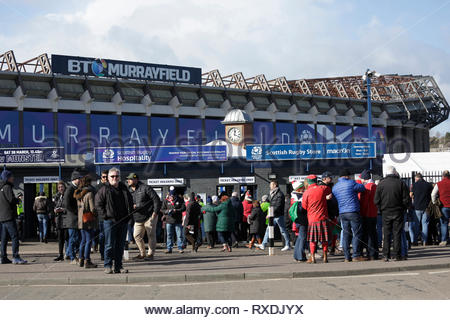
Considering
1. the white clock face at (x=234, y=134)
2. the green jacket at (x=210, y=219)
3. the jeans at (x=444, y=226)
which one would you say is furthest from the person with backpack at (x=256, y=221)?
the white clock face at (x=234, y=134)

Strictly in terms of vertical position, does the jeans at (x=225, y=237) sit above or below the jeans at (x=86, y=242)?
below

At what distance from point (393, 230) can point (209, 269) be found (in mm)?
3996

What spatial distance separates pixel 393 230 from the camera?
531 inches

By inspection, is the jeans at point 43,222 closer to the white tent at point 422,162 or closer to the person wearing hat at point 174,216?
the person wearing hat at point 174,216

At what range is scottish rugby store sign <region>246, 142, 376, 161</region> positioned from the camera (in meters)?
27.8

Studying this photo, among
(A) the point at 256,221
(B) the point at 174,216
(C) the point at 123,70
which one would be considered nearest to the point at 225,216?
(A) the point at 256,221

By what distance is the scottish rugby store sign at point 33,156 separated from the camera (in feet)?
93.2

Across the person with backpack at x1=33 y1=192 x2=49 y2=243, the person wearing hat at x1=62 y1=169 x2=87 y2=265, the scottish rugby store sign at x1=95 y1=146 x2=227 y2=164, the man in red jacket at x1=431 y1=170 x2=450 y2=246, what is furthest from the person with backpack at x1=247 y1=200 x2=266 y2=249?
the scottish rugby store sign at x1=95 y1=146 x2=227 y2=164

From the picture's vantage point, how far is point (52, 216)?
80.2ft

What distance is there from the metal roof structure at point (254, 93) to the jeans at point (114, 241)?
3285 cm

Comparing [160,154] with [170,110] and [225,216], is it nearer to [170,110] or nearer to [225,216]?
[225,216]

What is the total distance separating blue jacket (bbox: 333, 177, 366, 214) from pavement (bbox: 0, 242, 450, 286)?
3.75 feet

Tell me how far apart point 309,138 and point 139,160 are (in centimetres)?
5256

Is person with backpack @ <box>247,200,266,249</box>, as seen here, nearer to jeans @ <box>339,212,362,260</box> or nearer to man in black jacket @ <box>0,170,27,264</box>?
jeans @ <box>339,212,362,260</box>
